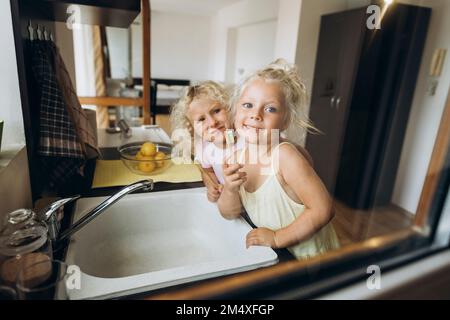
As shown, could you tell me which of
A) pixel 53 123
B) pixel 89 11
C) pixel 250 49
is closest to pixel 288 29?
pixel 250 49

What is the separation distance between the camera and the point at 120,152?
789 mm

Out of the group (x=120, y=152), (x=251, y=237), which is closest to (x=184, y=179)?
(x=120, y=152)

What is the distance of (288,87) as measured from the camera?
0.47 meters

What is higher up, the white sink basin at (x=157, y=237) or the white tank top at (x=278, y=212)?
the white tank top at (x=278, y=212)

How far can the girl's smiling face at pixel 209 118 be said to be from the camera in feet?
1.79

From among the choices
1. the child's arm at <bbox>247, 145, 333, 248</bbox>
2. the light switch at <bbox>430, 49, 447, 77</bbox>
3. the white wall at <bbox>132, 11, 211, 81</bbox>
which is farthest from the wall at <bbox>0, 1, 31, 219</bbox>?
the light switch at <bbox>430, 49, 447, 77</bbox>

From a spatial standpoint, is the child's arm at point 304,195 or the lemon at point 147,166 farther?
the lemon at point 147,166

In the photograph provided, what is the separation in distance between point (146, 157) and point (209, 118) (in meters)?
0.31

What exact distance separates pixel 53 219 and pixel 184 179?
35 cm

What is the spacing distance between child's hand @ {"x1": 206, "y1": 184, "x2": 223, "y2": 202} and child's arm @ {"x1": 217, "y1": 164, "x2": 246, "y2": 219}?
0.15ft

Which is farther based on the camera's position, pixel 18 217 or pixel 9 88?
pixel 9 88

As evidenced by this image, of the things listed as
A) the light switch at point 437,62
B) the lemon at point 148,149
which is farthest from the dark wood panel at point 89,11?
the light switch at point 437,62

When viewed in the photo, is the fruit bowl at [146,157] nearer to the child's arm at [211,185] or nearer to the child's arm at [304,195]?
the child's arm at [211,185]

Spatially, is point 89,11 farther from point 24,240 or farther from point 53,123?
point 24,240
